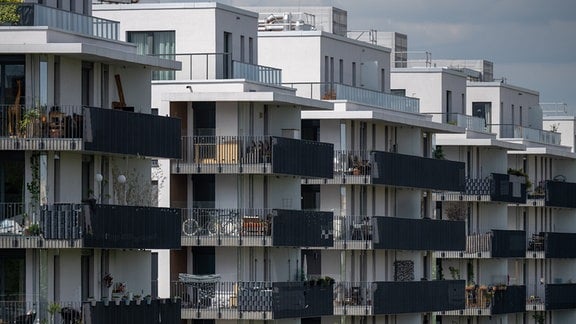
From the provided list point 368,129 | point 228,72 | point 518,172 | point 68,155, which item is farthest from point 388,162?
point 68,155

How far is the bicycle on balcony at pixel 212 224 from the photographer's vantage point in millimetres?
92125

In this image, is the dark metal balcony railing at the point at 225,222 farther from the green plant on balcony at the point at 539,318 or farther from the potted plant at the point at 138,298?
the green plant on balcony at the point at 539,318

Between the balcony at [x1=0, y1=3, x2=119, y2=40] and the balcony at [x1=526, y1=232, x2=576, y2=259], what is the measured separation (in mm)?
61925

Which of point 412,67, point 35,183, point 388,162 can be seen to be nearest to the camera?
point 35,183

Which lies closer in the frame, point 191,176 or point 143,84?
point 143,84

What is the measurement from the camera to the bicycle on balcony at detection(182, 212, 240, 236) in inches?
3627

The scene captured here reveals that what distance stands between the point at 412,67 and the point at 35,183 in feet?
189

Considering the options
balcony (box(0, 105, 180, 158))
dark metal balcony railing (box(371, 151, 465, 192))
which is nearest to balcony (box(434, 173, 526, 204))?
dark metal balcony railing (box(371, 151, 465, 192))

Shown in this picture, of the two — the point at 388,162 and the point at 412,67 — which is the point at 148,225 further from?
the point at 412,67

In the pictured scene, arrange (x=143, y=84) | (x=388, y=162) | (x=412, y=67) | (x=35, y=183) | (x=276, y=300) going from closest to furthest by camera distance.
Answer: (x=35, y=183)
(x=143, y=84)
(x=276, y=300)
(x=388, y=162)
(x=412, y=67)

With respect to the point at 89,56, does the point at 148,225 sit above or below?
below

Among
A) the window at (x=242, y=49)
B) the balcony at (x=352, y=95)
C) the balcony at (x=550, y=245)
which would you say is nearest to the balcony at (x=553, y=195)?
the balcony at (x=550, y=245)

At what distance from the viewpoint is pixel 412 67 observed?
129625 mm

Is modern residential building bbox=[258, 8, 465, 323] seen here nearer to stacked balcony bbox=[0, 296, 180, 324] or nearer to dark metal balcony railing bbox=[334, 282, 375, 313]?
dark metal balcony railing bbox=[334, 282, 375, 313]
